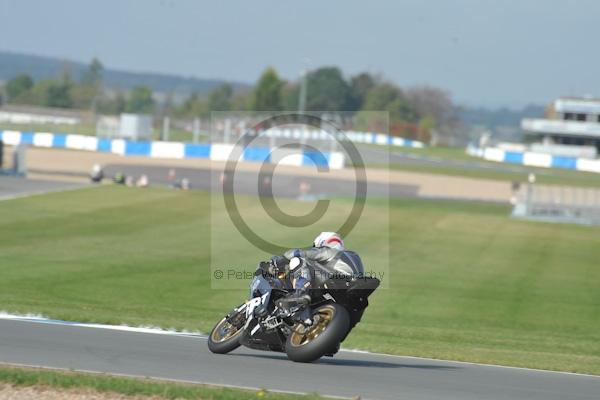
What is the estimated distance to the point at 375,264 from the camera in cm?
2677

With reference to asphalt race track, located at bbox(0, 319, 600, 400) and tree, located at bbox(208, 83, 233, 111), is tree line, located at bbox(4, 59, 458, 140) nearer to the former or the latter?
tree, located at bbox(208, 83, 233, 111)

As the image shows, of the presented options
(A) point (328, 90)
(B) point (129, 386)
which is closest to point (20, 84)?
(A) point (328, 90)

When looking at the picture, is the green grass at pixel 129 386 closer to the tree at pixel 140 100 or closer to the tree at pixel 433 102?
the tree at pixel 140 100

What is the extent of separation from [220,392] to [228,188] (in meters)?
39.5

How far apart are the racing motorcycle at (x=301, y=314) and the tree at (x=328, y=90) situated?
132173 millimetres

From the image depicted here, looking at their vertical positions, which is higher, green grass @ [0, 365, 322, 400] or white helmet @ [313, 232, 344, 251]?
white helmet @ [313, 232, 344, 251]

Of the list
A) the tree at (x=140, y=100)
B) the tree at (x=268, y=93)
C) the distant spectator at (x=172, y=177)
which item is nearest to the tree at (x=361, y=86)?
the tree at (x=268, y=93)

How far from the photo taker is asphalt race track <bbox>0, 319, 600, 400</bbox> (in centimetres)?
954

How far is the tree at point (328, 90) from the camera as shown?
147 metres

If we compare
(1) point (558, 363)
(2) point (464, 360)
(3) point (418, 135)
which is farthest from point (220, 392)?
(3) point (418, 135)

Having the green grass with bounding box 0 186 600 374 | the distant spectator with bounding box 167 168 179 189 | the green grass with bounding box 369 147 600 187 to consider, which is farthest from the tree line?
the green grass with bounding box 0 186 600 374

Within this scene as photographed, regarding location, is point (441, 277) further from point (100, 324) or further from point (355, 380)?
point (355, 380)

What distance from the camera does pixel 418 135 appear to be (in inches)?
5310

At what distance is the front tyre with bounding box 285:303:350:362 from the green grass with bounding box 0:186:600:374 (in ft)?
9.82
